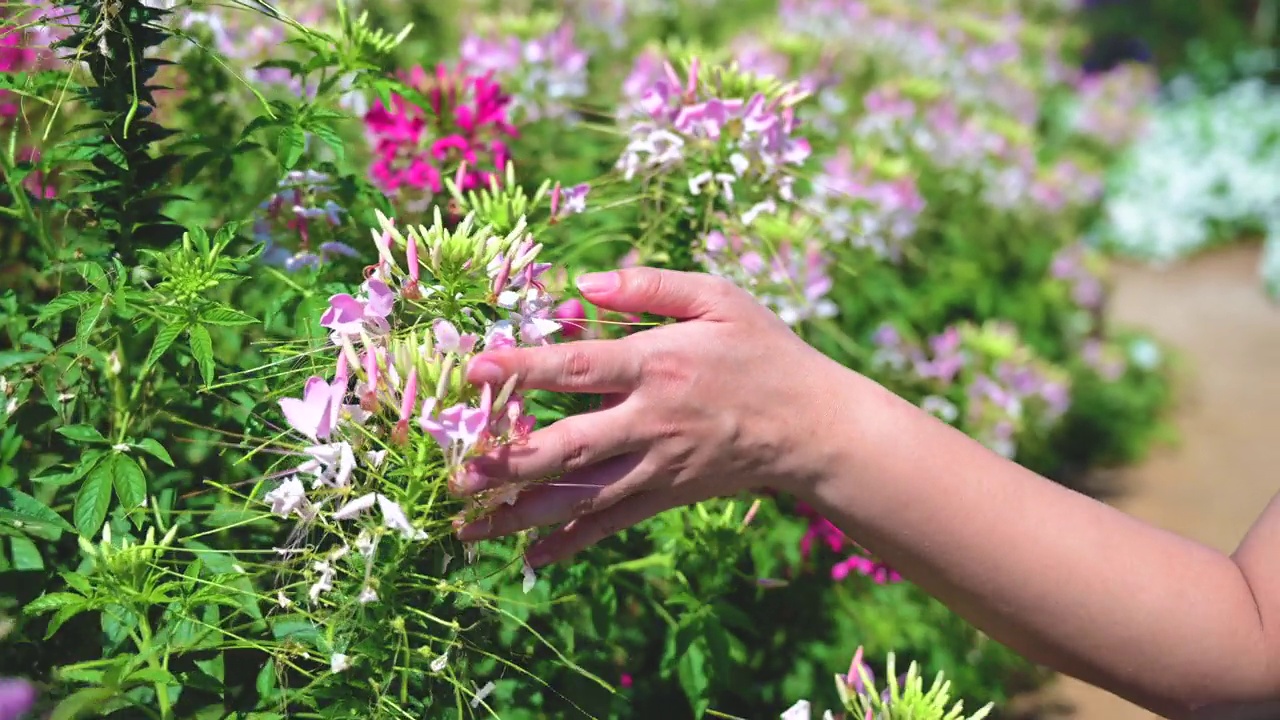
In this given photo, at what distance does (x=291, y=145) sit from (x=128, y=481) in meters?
0.41

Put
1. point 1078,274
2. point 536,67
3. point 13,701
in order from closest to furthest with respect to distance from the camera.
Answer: point 13,701 → point 536,67 → point 1078,274

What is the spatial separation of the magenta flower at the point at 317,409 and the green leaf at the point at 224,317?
0.20 m

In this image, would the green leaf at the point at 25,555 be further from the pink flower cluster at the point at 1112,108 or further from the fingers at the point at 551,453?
the pink flower cluster at the point at 1112,108

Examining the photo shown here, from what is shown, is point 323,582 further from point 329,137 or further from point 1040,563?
point 1040,563

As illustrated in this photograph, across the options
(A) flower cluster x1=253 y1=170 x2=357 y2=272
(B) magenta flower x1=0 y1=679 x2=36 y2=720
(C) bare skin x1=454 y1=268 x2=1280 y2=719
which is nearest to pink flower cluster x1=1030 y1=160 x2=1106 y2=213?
(C) bare skin x1=454 y1=268 x2=1280 y2=719

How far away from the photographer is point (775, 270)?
1862 mm

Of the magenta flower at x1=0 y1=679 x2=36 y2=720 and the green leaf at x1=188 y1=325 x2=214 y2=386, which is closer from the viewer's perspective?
the magenta flower at x1=0 y1=679 x2=36 y2=720

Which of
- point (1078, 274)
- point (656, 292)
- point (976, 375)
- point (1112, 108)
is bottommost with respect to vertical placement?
point (656, 292)

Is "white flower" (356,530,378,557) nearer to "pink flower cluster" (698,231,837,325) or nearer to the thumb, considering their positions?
the thumb

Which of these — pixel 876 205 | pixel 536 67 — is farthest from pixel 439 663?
pixel 876 205

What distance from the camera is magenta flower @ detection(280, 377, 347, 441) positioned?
0.95 meters

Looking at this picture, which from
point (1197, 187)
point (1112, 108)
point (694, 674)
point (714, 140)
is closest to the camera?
point (694, 674)

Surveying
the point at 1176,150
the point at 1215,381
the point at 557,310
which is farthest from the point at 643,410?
the point at 1176,150

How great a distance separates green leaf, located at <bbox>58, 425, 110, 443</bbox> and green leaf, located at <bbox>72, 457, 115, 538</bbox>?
30 millimetres
